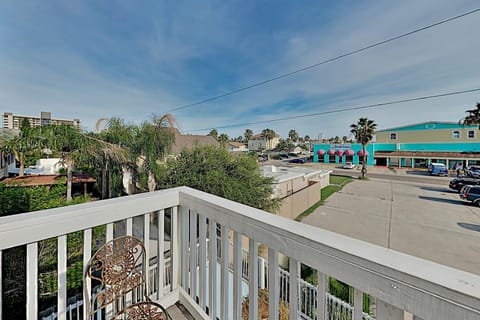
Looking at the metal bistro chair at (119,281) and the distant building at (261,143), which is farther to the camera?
the distant building at (261,143)

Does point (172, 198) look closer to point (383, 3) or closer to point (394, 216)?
point (383, 3)

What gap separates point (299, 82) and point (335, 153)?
1506 centimetres

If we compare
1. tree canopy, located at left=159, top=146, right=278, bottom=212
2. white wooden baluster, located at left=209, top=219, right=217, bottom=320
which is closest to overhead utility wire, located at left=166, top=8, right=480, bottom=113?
tree canopy, located at left=159, top=146, right=278, bottom=212

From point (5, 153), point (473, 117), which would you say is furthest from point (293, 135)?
point (5, 153)

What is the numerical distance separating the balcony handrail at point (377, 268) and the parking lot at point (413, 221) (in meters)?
6.21

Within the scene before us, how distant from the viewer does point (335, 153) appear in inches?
1051

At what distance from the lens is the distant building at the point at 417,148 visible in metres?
17.9

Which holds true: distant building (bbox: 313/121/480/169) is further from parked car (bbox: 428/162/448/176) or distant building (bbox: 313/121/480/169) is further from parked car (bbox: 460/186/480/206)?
parked car (bbox: 460/186/480/206)

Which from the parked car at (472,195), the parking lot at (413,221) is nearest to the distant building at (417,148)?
the parking lot at (413,221)

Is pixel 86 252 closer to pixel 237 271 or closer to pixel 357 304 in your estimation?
pixel 237 271

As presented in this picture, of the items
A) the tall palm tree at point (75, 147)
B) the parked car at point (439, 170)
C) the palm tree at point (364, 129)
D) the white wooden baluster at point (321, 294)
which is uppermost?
the palm tree at point (364, 129)

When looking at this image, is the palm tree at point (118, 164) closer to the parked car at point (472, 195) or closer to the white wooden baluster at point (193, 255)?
the white wooden baluster at point (193, 255)

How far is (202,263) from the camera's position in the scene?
3.85ft

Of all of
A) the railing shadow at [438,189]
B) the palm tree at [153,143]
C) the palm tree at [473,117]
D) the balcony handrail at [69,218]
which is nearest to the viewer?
the balcony handrail at [69,218]
